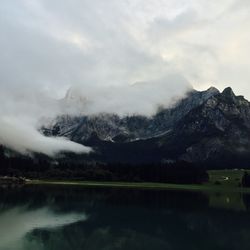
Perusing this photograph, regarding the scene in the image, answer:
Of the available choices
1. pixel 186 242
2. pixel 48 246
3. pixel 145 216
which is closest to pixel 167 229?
pixel 186 242

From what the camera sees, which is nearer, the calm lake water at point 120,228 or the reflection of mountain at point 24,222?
the reflection of mountain at point 24,222

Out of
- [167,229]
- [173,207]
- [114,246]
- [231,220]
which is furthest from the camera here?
[173,207]

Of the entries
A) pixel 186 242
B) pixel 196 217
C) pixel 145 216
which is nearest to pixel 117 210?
pixel 145 216

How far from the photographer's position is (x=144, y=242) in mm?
65375

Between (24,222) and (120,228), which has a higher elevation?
(24,222)

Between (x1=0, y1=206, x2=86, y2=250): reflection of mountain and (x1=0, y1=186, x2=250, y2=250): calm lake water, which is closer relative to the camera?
(x1=0, y1=206, x2=86, y2=250): reflection of mountain

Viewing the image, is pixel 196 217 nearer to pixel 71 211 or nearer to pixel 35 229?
pixel 71 211

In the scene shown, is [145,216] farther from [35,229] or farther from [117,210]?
[35,229]

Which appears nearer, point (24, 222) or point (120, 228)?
point (120, 228)

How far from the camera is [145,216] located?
99938mm

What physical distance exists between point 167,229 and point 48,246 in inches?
1131

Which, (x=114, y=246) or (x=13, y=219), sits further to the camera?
(x=13, y=219)

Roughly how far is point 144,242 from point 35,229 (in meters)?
18.5

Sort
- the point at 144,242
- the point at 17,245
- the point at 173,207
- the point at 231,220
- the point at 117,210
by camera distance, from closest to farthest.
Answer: the point at 17,245 → the point at 144,242 → the point at 231,220 → the point at 117,210 → the point at 173,207
